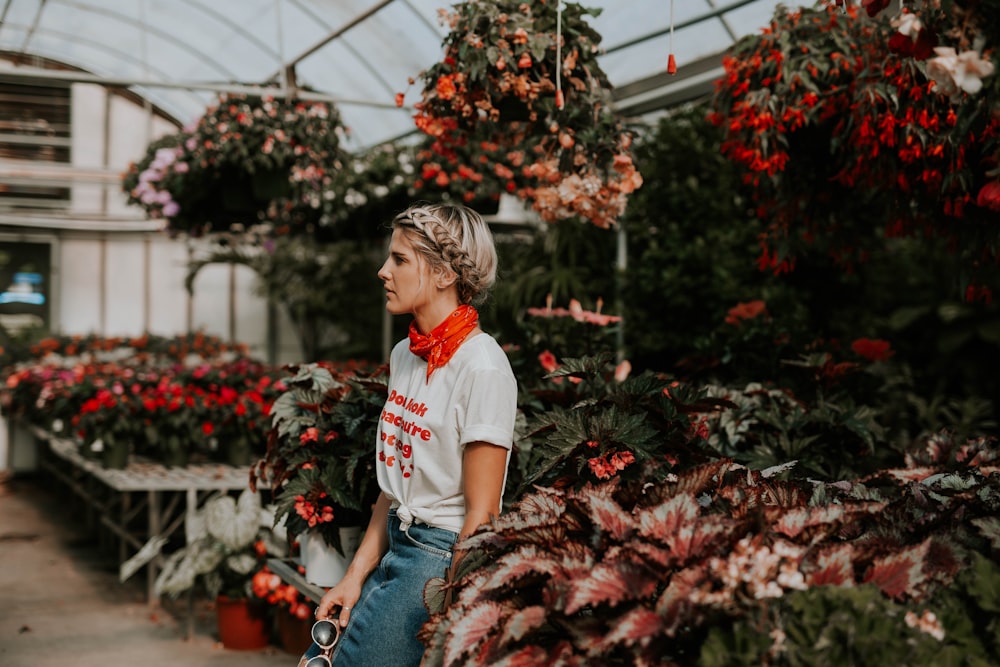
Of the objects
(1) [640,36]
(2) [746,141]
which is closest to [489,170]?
(1) [640,36]

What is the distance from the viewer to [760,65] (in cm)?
288

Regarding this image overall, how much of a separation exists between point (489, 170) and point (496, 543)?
12.3 ft

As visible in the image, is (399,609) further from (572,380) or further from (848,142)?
(848,142)

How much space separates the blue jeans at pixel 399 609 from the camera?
5.32ft

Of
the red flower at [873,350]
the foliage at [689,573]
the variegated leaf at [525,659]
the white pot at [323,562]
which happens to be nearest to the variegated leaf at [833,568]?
the foliage at [689,573]

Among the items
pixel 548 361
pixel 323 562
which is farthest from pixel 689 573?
pixel 548 361

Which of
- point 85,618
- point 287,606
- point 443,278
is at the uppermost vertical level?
point 443,278

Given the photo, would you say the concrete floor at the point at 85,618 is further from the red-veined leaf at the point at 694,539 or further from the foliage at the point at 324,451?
the red-veined leaf at the point at 694,539

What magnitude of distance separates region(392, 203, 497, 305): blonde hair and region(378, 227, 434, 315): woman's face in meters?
0.01

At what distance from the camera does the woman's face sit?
5.69ft

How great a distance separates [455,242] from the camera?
173 cm

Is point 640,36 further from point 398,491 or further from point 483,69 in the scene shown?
point 398,491

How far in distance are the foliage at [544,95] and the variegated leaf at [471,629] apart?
1657 mm

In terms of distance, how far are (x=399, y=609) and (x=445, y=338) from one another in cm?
50
